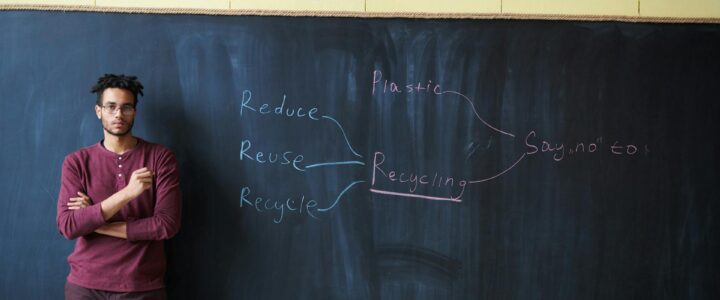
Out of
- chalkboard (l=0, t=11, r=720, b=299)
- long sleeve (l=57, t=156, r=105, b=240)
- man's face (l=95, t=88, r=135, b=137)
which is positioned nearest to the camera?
long sleeve (l=57, t=156, r=105, b=240)

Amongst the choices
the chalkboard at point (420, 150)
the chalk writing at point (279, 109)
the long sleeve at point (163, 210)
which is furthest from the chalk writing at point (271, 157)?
the long sleeve at point (163, 210)

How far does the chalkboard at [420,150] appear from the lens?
2559mm

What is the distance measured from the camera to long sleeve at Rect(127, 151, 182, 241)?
2.23 meters

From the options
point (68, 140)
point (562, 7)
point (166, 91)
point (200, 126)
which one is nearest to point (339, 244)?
point (200, 126)

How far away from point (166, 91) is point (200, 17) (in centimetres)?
34

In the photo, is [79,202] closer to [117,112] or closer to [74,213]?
[74,213]

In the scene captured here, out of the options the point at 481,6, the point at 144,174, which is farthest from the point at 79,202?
the point at 481,6

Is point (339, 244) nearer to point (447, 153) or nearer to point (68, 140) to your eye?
point (447, 153)

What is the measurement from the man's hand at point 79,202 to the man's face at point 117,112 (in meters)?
0.25

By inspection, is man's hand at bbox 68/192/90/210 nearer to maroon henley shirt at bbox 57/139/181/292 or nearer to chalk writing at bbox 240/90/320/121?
maroon henley shirt at bbox 57/139/181/292

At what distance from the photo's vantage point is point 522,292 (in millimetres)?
2598

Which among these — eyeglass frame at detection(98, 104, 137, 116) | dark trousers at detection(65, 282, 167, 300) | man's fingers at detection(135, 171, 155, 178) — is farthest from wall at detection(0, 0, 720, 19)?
dark trousers at detection(65, 282, 167, 300)

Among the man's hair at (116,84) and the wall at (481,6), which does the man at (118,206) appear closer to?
the man's hair at (116,84)

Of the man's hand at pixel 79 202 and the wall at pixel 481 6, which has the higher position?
the wall at pixel 481 6
